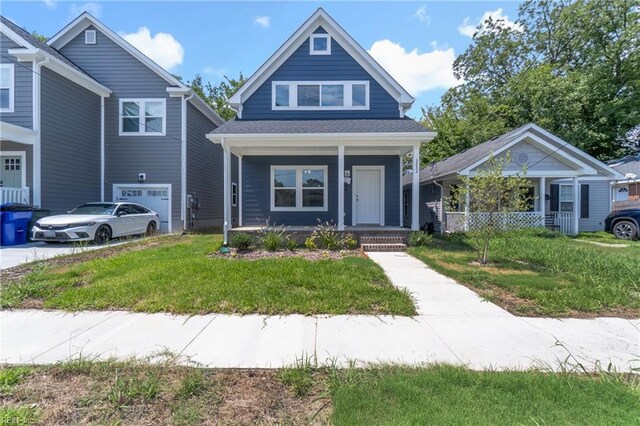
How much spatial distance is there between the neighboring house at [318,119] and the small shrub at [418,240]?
7.01ft

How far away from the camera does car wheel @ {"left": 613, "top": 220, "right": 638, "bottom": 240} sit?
12.7 meters

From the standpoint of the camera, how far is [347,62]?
12297 mm

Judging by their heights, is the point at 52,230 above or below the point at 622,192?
below

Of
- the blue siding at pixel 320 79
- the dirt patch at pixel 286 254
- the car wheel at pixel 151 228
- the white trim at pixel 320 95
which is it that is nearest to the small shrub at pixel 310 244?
the dirt patch at pixel 286 254

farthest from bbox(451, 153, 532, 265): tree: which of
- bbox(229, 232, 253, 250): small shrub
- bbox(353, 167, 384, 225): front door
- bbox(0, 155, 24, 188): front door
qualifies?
bbox(0, 155, 24, 188): front door

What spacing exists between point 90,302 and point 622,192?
93.4 feet

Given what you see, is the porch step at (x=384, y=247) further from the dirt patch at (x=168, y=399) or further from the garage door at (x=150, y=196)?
the garage door at (x=150, y=196)

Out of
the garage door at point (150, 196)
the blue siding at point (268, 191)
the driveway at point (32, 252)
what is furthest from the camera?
the garage door at point (150, 196)

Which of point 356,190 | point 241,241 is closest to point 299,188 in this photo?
point 356,190

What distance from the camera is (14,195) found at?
401 inches

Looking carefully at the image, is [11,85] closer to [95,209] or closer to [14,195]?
[14,195]

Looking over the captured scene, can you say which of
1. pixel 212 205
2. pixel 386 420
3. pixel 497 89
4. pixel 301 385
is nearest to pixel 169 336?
pixel 301 385

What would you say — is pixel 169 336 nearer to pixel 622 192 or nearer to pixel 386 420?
pixel 386 420

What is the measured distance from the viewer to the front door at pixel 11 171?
11273 mm
